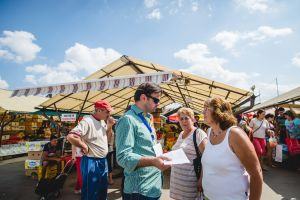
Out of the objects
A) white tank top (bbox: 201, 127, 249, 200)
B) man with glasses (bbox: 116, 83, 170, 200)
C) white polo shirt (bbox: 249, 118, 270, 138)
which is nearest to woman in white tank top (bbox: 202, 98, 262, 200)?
white tank top (bbox: 201, 127, 249, 200)

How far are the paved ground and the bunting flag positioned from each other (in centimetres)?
275

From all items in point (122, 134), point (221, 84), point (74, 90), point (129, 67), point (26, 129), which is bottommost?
point (26, 129)

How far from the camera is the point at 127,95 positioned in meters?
11.2

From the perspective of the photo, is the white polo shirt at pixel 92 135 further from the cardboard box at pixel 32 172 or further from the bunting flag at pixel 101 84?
the cardboard box at pixel 32 172

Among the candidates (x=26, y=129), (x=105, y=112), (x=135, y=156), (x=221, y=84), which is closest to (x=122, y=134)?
(x=135, y=156)

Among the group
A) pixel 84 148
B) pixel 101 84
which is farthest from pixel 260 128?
pixel 84 148

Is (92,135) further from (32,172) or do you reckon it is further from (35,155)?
(32,172)

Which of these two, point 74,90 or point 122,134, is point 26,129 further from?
point 122,134

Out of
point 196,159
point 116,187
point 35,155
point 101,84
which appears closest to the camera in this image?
point 196,159

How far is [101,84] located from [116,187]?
2.94 meters

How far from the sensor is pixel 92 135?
12.7ft

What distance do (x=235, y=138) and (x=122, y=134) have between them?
95cm

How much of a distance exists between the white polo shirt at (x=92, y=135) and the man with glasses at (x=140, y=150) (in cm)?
187

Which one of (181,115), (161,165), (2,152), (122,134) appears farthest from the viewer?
(2,152)
